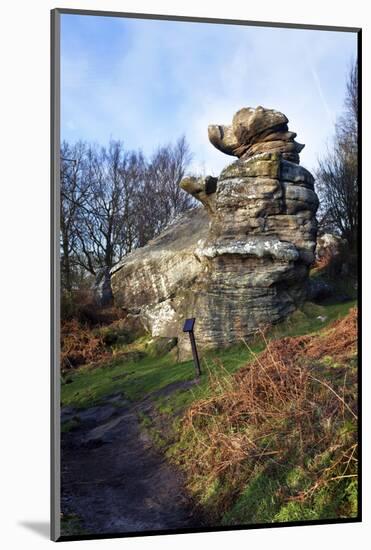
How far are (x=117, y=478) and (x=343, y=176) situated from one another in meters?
3.37

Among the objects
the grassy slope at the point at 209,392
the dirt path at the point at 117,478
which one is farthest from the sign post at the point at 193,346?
the dirt path at the point at 117,478

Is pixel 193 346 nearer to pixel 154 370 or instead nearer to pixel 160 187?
pixel 154 370

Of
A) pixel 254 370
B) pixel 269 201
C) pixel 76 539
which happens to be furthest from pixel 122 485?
pixel 269 201

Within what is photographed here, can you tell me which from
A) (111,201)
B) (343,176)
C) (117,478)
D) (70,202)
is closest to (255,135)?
(343,176)

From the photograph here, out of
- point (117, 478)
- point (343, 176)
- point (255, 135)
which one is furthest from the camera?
point (343, 176)

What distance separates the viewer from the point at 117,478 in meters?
6.94

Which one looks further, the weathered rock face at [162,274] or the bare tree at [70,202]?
the weathered rock face at [162,274]

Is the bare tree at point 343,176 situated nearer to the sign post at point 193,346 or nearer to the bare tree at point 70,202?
the sign post at point 193,346

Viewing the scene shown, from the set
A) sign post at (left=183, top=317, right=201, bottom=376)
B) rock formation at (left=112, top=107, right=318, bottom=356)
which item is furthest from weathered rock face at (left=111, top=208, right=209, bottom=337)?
sign post at (left=183, top=317, right=201, bottom=376)

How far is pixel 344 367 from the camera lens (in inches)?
297

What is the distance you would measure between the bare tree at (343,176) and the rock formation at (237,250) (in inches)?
5.1

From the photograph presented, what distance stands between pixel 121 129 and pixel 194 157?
719mm

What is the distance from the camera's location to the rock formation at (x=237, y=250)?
24.5ft

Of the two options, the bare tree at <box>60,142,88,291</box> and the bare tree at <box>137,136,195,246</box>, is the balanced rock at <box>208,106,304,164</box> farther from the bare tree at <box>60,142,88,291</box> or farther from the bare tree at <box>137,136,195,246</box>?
the bare tree at <box>60,142,88,291</box>
